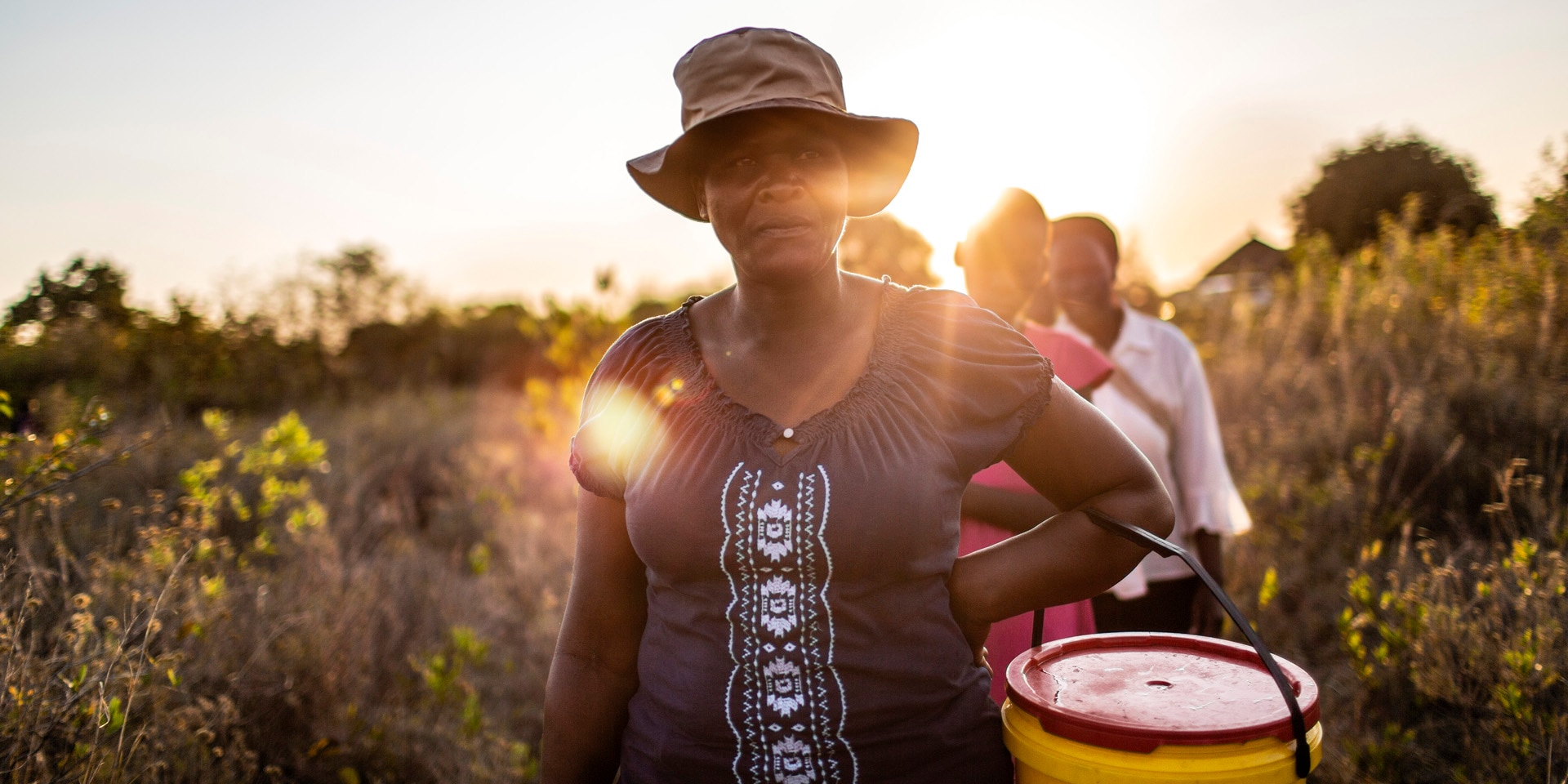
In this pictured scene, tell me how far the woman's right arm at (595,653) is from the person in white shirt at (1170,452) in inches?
72.1

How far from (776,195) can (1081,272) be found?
221cm

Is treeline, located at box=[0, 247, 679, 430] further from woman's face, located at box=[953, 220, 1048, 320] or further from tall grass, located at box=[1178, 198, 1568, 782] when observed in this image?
tall grass, located at box=[1178, 198, 1568, 782]

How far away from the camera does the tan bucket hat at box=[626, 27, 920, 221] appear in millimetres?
1521

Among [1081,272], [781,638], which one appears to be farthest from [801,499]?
[1081,272]

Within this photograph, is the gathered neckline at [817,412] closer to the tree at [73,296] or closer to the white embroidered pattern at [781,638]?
the white embroidered pattern at [781,638]

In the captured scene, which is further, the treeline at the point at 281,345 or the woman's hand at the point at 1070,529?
the treeline at the point at 281,345

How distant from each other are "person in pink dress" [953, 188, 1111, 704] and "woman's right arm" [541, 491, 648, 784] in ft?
2.62

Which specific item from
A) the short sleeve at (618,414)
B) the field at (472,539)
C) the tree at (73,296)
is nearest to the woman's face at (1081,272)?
the field at (472,539)

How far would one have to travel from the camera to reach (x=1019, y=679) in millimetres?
1465

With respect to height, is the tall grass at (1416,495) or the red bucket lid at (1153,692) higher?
the red bucket lid at (1153,692)

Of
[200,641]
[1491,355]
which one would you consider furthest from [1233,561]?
[200,641]

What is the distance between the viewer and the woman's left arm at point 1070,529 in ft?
4.96

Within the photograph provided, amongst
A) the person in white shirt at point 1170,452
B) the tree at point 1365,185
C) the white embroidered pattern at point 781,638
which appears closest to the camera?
the white embroidered pattern at point 781,638

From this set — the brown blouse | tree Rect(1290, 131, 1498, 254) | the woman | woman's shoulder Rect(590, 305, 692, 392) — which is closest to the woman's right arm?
the woman
